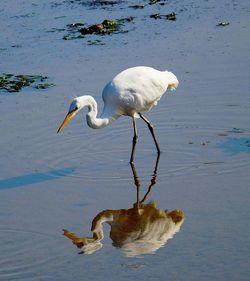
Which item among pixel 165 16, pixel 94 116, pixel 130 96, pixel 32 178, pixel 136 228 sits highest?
pixel 130 96

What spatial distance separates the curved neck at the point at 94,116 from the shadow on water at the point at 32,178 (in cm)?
63

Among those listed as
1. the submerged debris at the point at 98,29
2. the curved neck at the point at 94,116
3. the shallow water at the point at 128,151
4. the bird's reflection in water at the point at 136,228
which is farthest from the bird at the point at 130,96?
the submerged debris at the point at 98,29

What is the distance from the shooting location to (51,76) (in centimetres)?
1420

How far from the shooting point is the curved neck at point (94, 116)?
10462 mm

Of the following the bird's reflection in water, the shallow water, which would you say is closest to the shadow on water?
the shallow water

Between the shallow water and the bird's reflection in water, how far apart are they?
0.09 m

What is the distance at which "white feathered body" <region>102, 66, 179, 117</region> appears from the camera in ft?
35.4

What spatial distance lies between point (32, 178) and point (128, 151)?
1391 millimetres

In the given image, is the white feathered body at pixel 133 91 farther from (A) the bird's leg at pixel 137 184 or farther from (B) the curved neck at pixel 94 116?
(A) the bird's leg at pixel 137 184

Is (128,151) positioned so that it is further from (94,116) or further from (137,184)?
(137,184)

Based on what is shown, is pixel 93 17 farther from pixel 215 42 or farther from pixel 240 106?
pixel 240 106

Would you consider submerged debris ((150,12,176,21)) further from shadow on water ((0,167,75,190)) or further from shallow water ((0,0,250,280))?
shadow on water ((0,167,75,190))

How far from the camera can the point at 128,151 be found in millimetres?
11094

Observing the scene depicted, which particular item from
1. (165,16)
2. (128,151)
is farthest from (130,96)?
(165,16)
